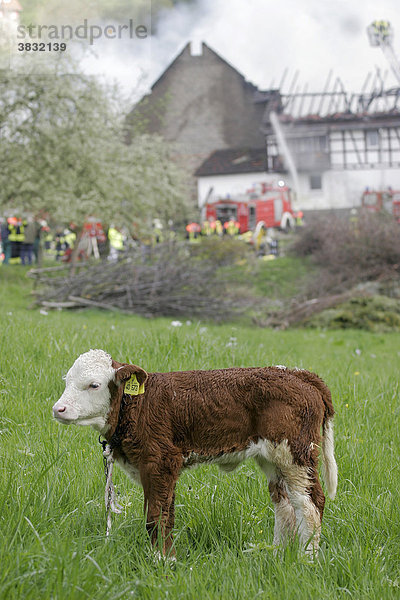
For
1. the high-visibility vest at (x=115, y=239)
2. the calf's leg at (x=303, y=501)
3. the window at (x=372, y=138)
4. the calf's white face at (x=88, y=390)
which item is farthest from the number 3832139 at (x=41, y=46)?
the window at (x=372, y=138)

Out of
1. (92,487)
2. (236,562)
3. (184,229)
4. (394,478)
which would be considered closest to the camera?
(236,562)

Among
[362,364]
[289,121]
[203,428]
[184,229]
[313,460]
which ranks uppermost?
[289,121]

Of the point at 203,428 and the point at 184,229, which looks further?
the point at 184,229

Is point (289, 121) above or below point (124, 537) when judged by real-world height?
above

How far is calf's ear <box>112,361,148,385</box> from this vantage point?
266cm

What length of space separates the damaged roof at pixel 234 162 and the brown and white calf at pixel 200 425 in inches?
1441

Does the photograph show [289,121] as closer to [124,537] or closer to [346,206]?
[346,206]

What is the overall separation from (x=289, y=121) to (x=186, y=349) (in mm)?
36306

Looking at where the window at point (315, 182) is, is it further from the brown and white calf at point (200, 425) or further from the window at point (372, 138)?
the brown and white calf at point (200, 425)

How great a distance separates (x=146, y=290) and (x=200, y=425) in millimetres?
12722

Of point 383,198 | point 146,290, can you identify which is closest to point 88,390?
point 146,290

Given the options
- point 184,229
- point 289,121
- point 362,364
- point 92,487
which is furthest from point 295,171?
point 92,487

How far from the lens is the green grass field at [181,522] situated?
7.55 feet

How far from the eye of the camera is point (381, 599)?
239 centimetres
